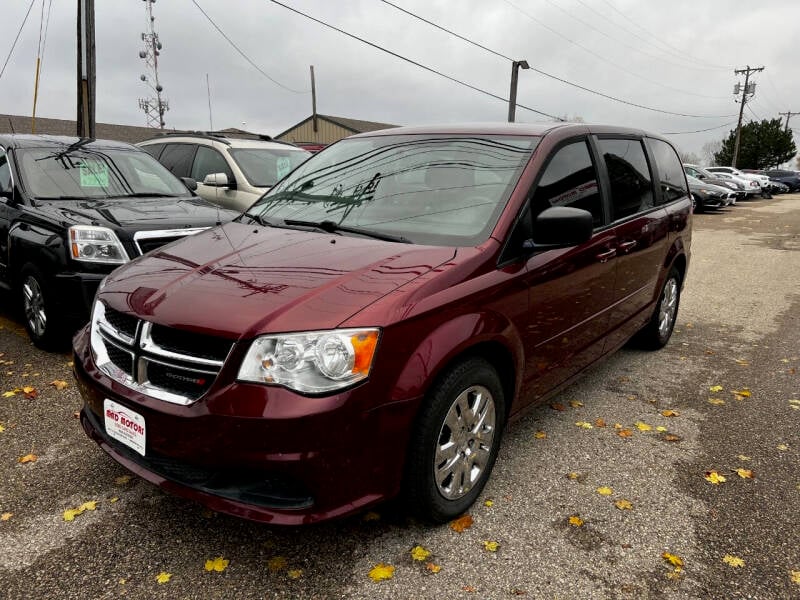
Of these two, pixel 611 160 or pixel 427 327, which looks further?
pixel 611 160

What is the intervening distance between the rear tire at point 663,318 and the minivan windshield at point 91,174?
4484 millimetres

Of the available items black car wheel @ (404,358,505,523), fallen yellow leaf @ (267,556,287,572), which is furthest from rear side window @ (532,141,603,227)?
fallen yellow leaf @ (267,556,287,572)

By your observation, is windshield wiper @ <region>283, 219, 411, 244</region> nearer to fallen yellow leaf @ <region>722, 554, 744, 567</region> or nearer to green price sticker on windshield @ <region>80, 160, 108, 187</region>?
fallen yellow leaf @ <region>722, 554, 744, 567</region>

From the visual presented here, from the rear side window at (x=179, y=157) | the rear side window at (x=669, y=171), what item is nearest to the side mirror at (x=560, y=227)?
the rear side window at (x=669, y=171)

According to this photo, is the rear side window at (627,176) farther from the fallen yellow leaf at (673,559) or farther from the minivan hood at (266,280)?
the fallen yellow leaf at (673,559)

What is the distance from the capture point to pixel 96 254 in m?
4.36

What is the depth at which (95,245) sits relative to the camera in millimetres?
4367

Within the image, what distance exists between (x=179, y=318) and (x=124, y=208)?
125 inches

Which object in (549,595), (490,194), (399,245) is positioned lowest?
(549,595)

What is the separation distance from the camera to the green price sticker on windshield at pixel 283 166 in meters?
7.97

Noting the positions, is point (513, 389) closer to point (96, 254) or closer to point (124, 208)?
Answer: point (96, 254)

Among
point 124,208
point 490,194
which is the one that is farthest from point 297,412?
point 124,208

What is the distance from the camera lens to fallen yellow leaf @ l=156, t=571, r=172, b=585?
2.30 m

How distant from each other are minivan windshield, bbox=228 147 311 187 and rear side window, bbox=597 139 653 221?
14.9 feet
